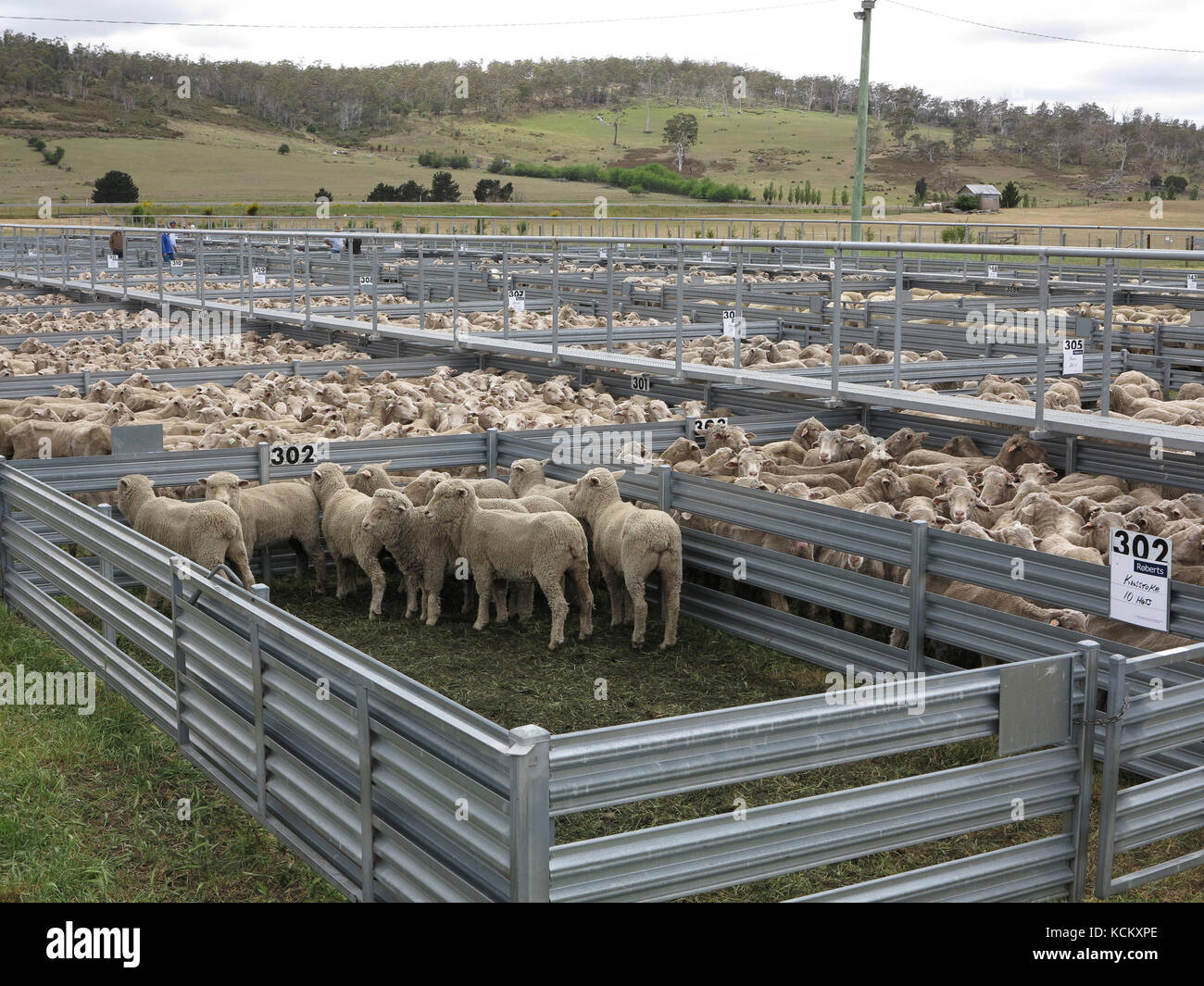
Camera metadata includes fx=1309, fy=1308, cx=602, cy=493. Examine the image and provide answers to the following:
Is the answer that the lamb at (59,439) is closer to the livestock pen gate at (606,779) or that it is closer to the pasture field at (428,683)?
the pasture field at (428,683)

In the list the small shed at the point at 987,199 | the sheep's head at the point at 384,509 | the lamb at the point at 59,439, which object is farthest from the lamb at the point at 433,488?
the small shed at the point at 987,199

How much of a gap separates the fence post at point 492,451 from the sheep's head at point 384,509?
1592 millimetres

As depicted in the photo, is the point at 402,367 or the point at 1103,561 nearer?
the point at 1103,561

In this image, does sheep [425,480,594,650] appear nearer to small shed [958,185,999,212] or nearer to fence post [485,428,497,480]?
fence post [485,428,497,480]

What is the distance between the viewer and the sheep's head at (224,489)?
828 cm

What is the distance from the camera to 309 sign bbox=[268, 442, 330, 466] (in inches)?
356

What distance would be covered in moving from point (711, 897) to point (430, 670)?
9.40ft

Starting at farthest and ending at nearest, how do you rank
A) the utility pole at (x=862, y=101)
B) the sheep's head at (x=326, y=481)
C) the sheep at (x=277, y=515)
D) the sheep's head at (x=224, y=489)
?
the utility pole at (x=862, y=101) → the sheep's head at (x=326, y=481) → the sheep at (x=277, y=515) → the sheep's head at (x=224, y=489)

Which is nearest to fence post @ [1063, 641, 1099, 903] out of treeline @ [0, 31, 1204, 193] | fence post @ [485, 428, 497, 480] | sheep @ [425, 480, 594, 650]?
sheep @ [425, 480, 594, 650]

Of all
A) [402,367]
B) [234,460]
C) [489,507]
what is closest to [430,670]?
[489,507]

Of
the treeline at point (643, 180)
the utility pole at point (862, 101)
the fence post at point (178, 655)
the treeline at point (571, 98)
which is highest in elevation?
the treeline at point (571, 98)
